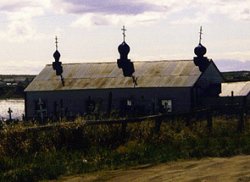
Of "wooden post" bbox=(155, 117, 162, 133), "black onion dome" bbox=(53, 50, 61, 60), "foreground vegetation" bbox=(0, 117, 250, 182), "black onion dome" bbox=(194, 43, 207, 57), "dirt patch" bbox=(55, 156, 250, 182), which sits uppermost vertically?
"black onion dome" bbox=(53, 50, 61, 60)

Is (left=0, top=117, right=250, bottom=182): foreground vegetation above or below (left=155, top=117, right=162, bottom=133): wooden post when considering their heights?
below

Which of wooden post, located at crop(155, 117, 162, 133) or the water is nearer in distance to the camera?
wooden post, located at crop(155, 117, 162, 133)

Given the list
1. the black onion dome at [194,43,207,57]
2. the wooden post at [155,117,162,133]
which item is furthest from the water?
the wooden post at [155,117,162,133]

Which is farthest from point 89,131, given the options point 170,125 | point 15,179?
point 15,179

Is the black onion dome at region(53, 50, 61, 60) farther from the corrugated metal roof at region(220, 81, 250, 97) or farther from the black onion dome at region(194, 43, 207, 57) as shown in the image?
the corrugated metal roof at region(220, 81, 250, 97)

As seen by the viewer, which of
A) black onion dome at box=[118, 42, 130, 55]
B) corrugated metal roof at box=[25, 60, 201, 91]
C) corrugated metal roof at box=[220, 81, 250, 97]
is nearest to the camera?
corrugated metal roof at box=[25, 60, 201, 91]

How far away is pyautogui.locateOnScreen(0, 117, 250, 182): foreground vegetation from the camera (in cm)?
1320

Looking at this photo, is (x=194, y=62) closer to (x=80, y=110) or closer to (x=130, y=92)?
(x=130, y=92)

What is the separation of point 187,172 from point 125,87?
89.0 feet

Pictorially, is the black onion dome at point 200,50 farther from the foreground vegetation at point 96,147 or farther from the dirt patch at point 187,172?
the dirt patch at point 187,172

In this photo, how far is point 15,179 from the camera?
1182 cm

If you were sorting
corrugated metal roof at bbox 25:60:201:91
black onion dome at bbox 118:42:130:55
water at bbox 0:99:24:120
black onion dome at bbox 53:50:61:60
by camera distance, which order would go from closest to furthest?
corrugated metal roof at bbox 25:60:201:91 → black onion dome at bbox 118:42:130:55 → black onion dome at bbox 53:50:61:60 → water at bbox 0:99:24:120

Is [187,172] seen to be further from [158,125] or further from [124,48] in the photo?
[124,48]

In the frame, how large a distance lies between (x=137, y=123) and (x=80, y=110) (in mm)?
22259
